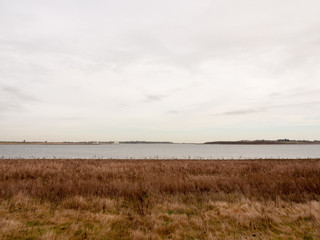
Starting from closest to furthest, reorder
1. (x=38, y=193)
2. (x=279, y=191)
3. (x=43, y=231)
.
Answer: (x=43, y=231)
(x=38, y=193)
(x=279, y=191)

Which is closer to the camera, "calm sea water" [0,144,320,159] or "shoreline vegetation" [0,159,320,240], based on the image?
"shoreline vegetation" [0,159,320,240]

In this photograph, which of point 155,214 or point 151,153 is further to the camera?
point 151,153

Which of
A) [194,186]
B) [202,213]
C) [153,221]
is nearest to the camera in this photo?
[153,221]

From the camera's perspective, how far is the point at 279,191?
8891 mm

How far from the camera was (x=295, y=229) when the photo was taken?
5160mm

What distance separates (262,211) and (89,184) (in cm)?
782

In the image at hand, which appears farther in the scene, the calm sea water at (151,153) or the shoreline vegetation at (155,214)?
the calm sea water at (151,153)

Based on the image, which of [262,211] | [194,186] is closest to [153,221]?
[262,211]

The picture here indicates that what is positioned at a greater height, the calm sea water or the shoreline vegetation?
the shoreline vegetation

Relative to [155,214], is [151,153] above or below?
below

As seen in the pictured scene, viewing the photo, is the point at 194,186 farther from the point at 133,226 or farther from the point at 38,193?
the point at 38,193

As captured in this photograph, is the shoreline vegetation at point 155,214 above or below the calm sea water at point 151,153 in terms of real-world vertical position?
above

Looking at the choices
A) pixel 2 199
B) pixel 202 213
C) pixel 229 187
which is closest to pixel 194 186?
pixel 229 187

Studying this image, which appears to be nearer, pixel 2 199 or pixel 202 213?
pixel 202 213
